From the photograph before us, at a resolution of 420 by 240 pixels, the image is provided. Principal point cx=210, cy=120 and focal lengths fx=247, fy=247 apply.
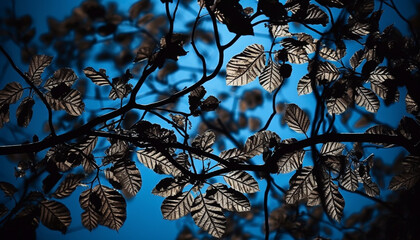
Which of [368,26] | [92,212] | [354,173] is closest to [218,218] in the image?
[92,212]

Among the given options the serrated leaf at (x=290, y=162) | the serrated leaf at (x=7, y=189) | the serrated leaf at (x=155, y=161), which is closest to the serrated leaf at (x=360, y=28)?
the serrated leaf at (x=290, y=162)

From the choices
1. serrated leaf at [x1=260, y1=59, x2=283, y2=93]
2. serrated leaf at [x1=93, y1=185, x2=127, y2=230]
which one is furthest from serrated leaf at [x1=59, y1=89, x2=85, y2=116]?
serrated leaf at [x1=260, y1=59, x2=283, y2=93]

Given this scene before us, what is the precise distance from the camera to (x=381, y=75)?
911mm

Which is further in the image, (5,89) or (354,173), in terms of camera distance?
(354,173)

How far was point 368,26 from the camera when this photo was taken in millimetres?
852

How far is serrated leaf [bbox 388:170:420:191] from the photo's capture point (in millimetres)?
851

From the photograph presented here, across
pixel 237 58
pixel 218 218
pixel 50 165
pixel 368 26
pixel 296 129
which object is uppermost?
pixel 368 26

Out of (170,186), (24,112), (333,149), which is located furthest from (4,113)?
(333,149)

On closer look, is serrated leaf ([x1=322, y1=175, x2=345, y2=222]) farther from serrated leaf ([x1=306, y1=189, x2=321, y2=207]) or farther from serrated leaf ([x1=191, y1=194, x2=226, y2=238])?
serrated leaf ([x1=191, y1=194, x2=226, y2=238])

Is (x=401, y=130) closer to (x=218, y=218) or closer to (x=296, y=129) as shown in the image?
(x=296, y=129)

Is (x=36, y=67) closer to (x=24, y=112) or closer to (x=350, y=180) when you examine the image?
(x=24, y=112)

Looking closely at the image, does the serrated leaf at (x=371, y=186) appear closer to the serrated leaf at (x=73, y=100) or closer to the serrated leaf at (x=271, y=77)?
the serrated leaf at (x=271, y=77)

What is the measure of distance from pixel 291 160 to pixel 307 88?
0.28 metres

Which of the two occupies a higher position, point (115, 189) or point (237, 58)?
point (237, 58)
